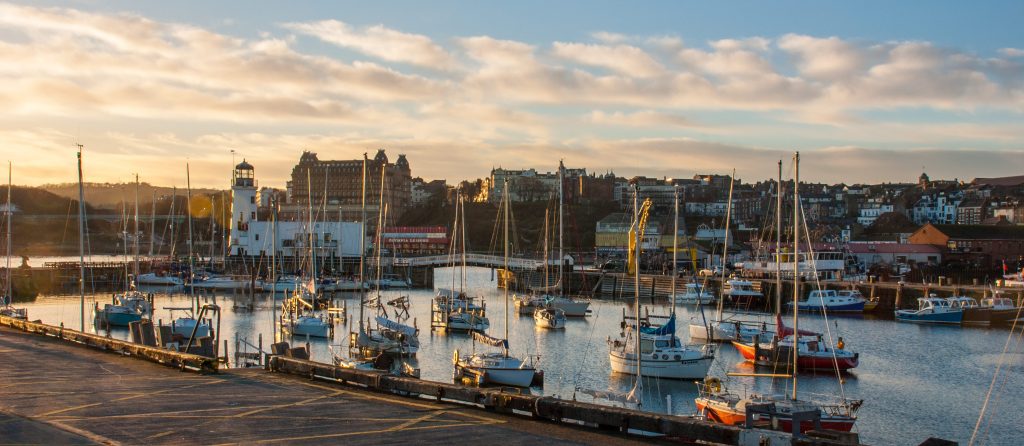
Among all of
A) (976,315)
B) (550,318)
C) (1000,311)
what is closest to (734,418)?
(550,318)

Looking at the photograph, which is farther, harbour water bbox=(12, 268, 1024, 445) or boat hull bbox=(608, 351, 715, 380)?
boat hull bbox=(608, 351, 715, 380)

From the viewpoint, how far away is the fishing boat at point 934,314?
6275 centimetres

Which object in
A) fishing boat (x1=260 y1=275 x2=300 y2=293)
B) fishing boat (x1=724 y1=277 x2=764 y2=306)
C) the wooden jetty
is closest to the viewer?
the wooden jetty

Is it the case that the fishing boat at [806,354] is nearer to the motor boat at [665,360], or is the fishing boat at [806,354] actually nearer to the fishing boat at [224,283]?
the motor boat at [665,360]

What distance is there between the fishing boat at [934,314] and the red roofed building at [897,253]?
41085 mm

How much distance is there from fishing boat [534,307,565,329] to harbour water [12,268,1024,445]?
2.83 feet

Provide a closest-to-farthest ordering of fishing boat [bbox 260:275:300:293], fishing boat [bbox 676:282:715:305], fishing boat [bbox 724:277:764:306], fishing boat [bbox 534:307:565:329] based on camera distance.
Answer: fishing boat [bbox 534:307:565:329] < fishing boat [bbox 724:277:764:306] < fishing boat [bbox 676:282:715:305] < fishing boat [bbox 260:275:300:293]

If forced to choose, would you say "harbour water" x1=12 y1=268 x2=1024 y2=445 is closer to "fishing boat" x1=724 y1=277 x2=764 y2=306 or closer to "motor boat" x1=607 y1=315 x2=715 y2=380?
"motor boat" x1=607 y1=315 x2=715 y2=380

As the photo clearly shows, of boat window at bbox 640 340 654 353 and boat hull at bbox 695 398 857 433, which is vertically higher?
boat window at bbox 640 340 654 353

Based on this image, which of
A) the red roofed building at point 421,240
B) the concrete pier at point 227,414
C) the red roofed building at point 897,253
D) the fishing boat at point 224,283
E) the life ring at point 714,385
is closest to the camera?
the concrete pier at point 227,414

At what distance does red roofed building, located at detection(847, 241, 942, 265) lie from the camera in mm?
106375

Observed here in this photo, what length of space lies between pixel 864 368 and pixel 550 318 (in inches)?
862

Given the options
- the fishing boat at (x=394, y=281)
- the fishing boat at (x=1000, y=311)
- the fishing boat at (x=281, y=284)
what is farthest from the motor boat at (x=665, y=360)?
the fishing boat at (x=394, y=281)

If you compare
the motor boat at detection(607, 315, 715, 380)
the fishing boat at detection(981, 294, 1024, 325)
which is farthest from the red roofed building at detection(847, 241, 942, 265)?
the motor boat at detection(607, 315, 715, 380)
